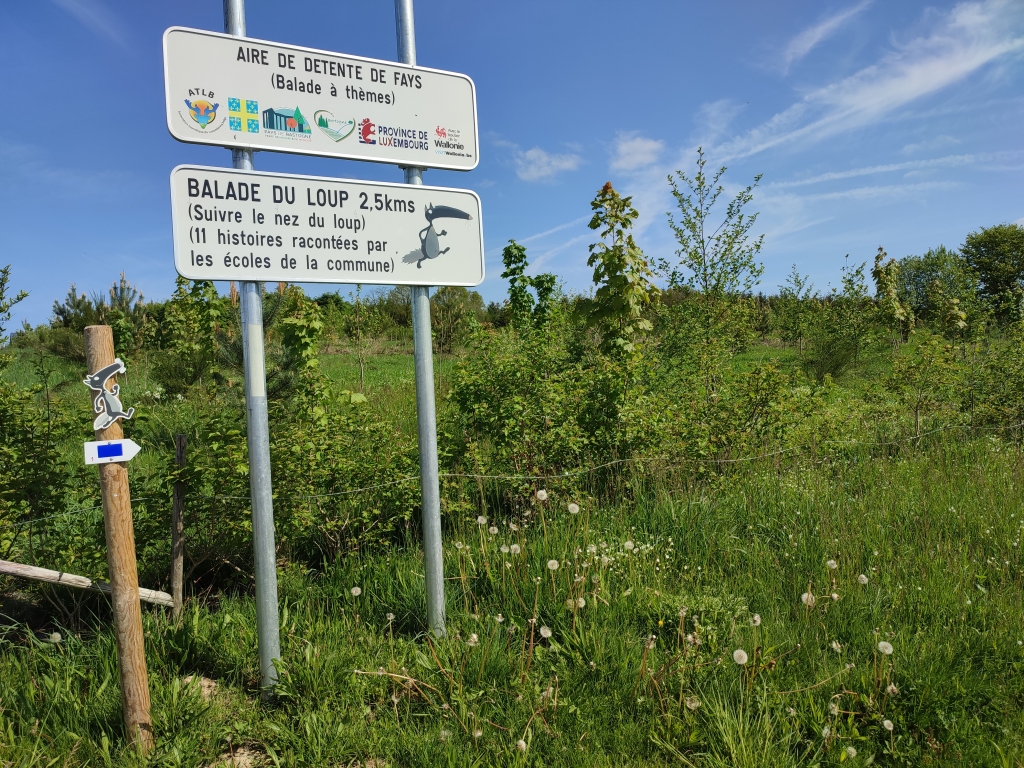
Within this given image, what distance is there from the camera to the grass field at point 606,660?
244 cm

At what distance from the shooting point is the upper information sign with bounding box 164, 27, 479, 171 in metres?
2.61

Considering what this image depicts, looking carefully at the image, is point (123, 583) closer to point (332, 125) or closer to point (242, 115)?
point (242, 115)

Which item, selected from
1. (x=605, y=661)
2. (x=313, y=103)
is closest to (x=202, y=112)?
(x=313, y=103)

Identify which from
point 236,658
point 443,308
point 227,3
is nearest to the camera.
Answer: point 227,3

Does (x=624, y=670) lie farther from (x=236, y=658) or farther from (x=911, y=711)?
(x=236, y=658)

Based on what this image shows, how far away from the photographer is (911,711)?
2.57m

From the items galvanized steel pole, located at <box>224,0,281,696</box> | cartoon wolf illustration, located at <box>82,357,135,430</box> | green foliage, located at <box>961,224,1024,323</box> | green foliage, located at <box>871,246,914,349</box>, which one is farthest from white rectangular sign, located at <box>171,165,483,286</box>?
green foliage, located at <box>961,224,1024,323</box>

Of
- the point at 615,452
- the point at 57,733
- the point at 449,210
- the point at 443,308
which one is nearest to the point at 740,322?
the point at 615,452

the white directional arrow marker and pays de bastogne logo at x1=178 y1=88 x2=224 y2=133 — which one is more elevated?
pays de bastogne logo at x1=178 y1=88 x2=224 y2=133

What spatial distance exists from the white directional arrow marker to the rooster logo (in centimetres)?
136

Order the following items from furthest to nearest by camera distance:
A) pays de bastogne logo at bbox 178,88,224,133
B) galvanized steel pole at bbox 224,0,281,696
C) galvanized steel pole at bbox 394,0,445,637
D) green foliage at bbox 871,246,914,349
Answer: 1. green foliage at bbox 871,246,914,349
2. galvanized steel pole at bbox 394,0,445,637
3. galvanized steel pole at bbox 224,0,281,696
4. pays de bastogne logo at bbox 178,88,224,133

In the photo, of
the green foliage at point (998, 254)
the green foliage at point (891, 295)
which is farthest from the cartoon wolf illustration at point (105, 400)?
the green foliage at point (998, 254)

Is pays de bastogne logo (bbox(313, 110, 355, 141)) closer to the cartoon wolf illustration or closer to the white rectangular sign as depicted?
the white rectangular sign

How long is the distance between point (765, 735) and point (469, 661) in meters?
1.27
